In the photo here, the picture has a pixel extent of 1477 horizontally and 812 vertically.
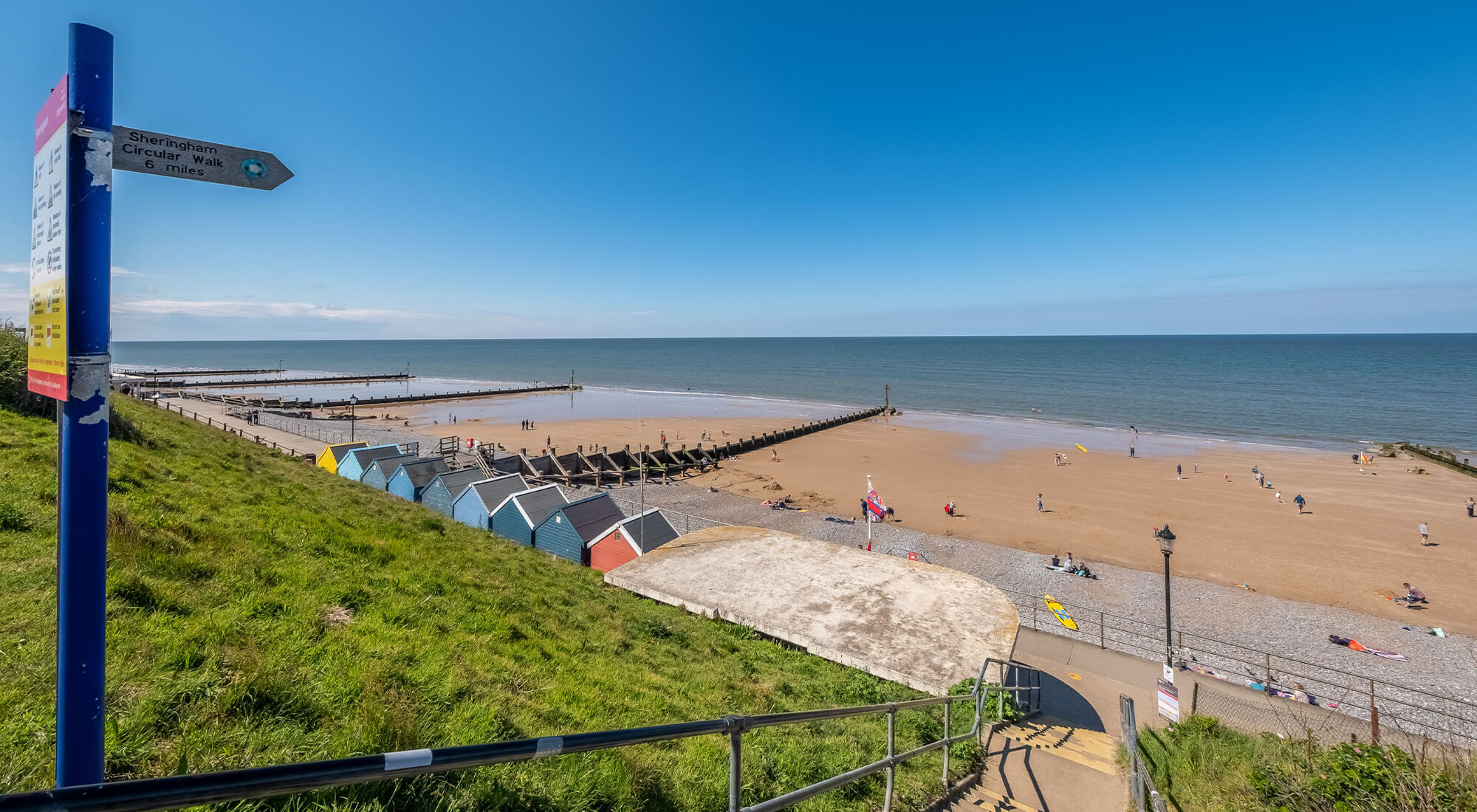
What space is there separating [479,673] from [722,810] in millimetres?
2851

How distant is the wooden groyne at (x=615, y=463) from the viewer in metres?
36.8

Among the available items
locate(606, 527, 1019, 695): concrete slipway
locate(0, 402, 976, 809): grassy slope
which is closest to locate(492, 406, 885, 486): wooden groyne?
locate(606, 527, 1019, 695): concrete slipway

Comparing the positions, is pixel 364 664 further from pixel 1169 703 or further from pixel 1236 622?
pixel 1236 622

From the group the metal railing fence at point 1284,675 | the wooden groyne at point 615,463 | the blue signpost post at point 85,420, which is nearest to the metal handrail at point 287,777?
the blue signpost post at point 85,420

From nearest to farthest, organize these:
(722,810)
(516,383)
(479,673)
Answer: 1. (722,810)
2. (479,673)
3. (516,383)

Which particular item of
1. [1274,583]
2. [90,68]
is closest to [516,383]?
[1274,583]

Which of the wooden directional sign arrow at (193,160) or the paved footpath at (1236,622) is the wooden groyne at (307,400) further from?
the wooden directional sign arrow at (193,160)

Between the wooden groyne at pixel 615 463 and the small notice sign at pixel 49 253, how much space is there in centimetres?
3024

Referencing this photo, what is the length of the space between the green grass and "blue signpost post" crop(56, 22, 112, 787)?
8028mm

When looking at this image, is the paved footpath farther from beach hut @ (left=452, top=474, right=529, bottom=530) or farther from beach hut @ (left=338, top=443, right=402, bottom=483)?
beach hut @ (left=338, top=443, right=402, bottom=483)

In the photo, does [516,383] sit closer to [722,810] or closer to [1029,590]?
[1029,590]

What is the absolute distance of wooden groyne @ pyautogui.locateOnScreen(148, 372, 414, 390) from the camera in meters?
86.1

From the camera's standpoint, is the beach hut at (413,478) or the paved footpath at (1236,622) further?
the beach hut at (413,478)

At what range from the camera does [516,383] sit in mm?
110125
